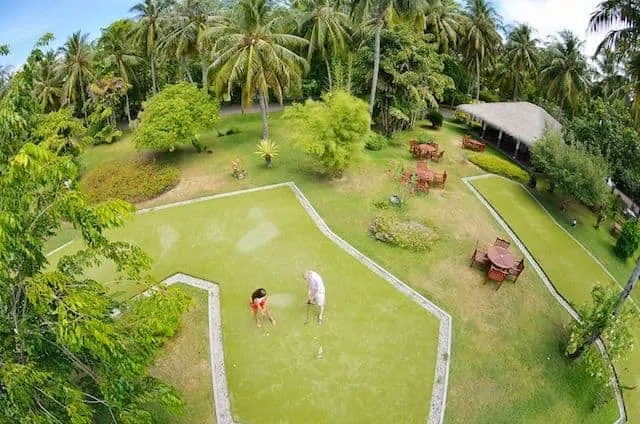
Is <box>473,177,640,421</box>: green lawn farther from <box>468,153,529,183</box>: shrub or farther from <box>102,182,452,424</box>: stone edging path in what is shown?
<box>102,182,452,424</box>: stone edging path

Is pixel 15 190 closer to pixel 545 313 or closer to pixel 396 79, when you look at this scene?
pixel 545 313

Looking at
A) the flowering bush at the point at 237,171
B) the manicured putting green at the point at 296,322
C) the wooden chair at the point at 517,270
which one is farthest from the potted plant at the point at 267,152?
the wooden chair at the point at 517,270

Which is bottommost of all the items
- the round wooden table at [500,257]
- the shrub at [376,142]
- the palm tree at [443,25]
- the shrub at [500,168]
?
the round wooden table at [500,257]

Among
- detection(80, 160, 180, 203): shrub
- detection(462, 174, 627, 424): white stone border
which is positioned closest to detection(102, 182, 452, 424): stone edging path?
detection(462, 174, 627, 424): white stone border

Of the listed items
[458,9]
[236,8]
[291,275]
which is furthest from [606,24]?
[458,9]

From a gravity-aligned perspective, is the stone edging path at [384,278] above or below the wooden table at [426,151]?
below

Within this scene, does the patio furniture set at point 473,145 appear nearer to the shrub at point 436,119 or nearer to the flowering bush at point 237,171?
the shrub at point 436,119
